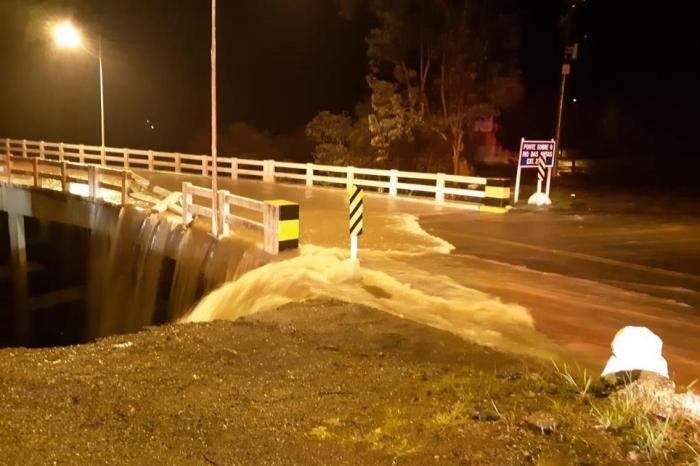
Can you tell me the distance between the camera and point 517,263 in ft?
39.0

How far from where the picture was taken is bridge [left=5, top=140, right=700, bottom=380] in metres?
8.23

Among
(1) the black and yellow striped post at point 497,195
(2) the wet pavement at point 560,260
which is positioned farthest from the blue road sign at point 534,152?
(2) the wet pavement at point 560,260

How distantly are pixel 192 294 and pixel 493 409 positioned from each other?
30.0 feet

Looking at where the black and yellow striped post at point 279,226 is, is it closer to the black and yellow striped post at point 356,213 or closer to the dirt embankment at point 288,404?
the black and yellow striped post at point 356,213

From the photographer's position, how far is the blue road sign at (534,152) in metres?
20.4

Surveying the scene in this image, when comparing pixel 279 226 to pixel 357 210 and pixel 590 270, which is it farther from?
pixel 590 270

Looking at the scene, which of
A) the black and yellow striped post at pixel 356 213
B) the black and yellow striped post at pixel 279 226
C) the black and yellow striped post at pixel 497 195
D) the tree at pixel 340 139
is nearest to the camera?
the black and yellow striped post at pixel 356 213

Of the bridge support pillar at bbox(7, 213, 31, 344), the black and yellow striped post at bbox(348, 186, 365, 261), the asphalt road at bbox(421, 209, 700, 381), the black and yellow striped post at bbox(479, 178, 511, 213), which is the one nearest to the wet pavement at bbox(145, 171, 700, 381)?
the asphalt road at bbox(421, 209, 700, 381)

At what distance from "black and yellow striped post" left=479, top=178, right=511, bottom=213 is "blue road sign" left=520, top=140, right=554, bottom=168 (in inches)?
55.1

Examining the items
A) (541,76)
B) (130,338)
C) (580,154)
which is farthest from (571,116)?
(130,338)

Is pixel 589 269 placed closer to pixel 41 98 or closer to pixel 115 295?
pixel 115 295

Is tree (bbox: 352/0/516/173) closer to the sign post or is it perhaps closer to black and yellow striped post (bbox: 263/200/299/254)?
the sign post

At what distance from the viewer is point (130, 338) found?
7.34 meters

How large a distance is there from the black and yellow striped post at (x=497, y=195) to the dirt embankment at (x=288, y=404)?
12.5m
